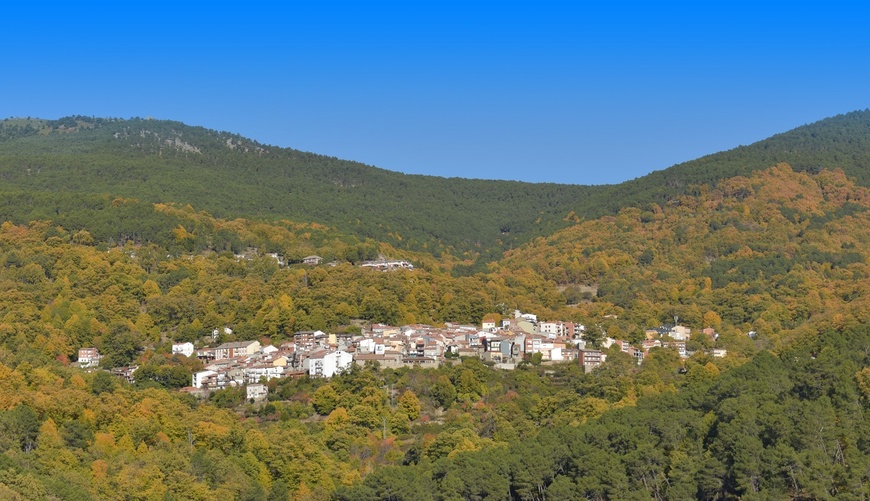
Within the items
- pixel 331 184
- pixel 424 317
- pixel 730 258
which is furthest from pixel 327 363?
pixel 331 184

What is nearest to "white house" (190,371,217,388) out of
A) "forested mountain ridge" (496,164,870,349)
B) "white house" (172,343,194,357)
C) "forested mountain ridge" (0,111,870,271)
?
"white house" (172,343,194,357)

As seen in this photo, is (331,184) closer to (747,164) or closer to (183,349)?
(747,164)

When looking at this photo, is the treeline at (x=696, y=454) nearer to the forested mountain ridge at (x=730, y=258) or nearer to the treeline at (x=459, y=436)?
the treeline at (x=459, y=436)

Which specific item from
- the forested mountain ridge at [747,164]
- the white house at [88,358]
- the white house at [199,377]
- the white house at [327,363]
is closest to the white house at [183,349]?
the white house at [88,358]

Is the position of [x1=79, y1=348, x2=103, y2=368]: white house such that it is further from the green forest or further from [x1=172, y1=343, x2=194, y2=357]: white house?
[x1=172, y1=343, x2=194, y2=357]: white house

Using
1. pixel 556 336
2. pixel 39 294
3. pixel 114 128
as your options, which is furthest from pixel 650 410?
pixel 114 128

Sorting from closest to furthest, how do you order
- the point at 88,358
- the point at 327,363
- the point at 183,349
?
1. the point at 327,363
2. the point at 88,358
3. the point at 183,349
